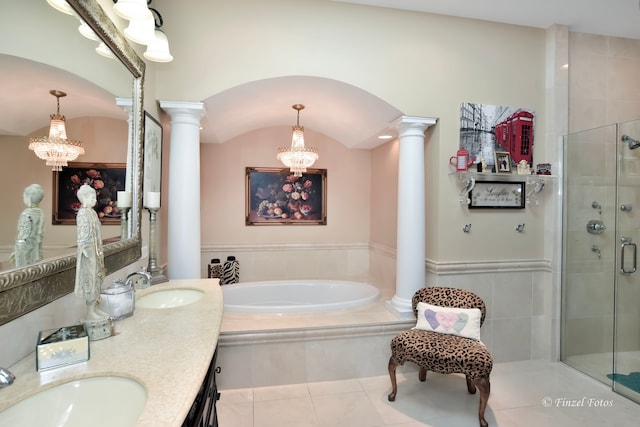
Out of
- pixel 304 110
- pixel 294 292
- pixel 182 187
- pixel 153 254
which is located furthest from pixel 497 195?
pixel 153 254

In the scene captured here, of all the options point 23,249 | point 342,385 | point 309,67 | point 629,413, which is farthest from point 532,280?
point 23,249

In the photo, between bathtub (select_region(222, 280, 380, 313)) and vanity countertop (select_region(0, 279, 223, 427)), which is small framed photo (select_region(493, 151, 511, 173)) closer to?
bathtub (select_region(222, 280, 380, 313))

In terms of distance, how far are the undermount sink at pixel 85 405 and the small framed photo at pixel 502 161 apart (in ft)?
9.10

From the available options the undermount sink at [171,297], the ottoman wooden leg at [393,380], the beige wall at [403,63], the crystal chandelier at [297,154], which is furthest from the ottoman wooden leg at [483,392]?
the crystal chandelier at [297,154]

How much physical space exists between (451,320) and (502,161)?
4.58 feet

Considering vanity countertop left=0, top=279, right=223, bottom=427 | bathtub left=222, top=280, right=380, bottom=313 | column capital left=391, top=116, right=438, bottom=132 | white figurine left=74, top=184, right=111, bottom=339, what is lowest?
bathtub left=222, top=280, right=380, bottom=313

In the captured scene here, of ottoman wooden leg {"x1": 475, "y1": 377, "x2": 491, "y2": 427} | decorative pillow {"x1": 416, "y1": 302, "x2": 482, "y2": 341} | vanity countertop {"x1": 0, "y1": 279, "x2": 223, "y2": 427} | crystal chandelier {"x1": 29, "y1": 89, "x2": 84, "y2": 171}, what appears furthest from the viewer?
decorative pillow {"x1": 416, "y1": 302, "x2": 482, "y2": 341}

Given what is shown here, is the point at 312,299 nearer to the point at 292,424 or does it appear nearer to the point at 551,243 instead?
the point at 292,424

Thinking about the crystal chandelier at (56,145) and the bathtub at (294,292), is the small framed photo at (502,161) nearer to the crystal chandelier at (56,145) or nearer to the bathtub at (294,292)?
the bathtub at (294,292)

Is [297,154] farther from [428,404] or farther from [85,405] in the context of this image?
[85,405]

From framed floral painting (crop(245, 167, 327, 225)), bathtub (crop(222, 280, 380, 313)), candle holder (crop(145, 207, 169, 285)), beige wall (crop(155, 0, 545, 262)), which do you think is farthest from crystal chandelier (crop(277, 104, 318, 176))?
candle holder (crop(145, 207, 169, 285))

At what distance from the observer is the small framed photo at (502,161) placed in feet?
8.52

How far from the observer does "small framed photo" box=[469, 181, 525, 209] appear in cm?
261

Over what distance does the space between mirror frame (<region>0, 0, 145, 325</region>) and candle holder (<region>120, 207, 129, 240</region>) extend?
0.04m
